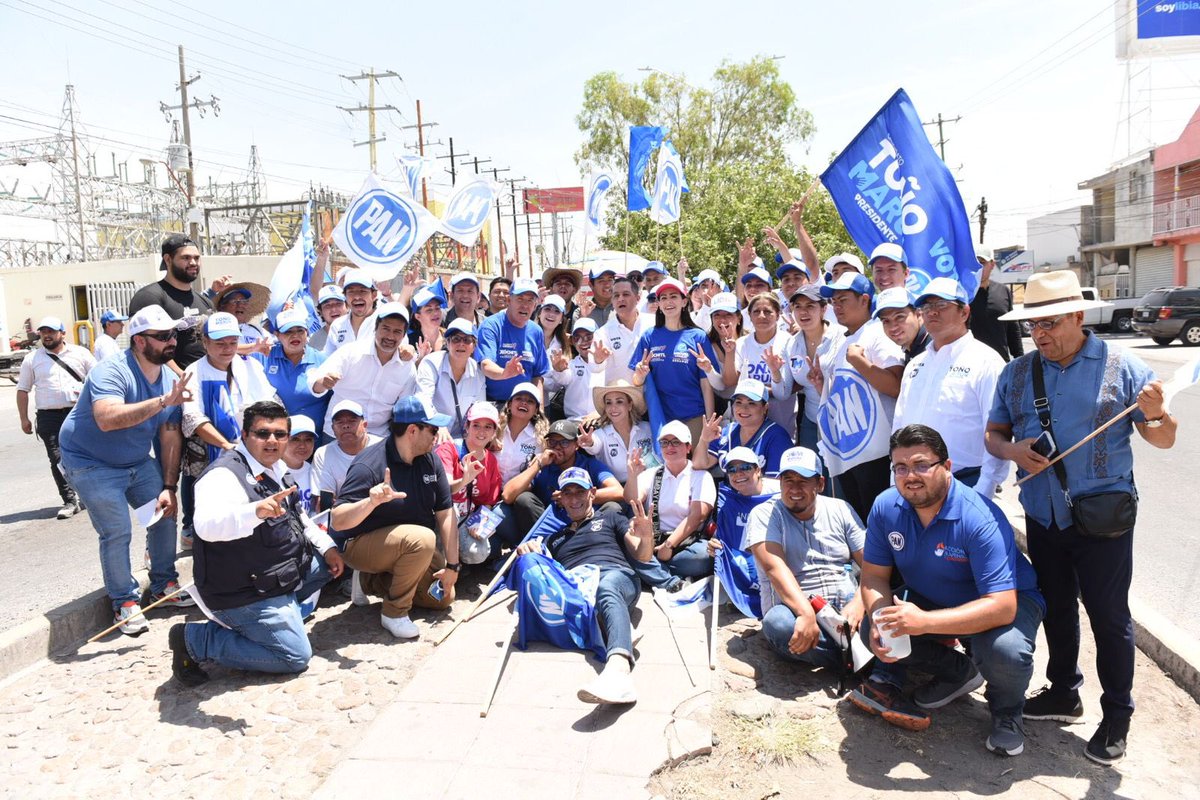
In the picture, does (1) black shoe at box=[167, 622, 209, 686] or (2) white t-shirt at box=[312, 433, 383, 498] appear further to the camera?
(2) white t-shirt at box=[312, 433, 383, 498]

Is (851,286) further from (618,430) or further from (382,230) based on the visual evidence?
(382,230)

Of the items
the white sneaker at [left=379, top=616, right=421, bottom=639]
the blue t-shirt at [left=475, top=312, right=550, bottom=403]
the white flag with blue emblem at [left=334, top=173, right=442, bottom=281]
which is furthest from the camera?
the white flag with blue emblem at [left=334, top=173, right=442, bottom=281]

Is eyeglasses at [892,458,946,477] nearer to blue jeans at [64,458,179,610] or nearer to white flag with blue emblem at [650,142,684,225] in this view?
blue jeans at [64,458,179,610]

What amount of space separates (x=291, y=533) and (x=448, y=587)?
1.17 metres

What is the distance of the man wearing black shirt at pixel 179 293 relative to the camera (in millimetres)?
5719

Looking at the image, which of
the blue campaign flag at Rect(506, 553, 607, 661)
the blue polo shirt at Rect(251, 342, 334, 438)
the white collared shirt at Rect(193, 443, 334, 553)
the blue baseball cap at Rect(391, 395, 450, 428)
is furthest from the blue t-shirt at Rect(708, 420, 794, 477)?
the white collared shirt at Rect(193, 443, 334, 553)

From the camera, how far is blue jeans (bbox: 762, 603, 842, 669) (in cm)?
413

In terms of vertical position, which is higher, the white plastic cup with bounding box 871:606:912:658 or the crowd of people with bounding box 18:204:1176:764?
the crowd of people with bounding box 18:204:1176:764

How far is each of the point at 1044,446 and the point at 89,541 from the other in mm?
7347

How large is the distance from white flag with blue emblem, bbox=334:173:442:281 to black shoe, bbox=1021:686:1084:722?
5.86 m

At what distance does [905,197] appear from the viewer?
539cm

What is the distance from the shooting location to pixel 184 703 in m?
4.11

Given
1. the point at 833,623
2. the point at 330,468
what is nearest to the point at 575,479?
the point at 330,468

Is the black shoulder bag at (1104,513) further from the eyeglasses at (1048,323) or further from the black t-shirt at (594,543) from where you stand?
the black t-shirt at (594,543)
